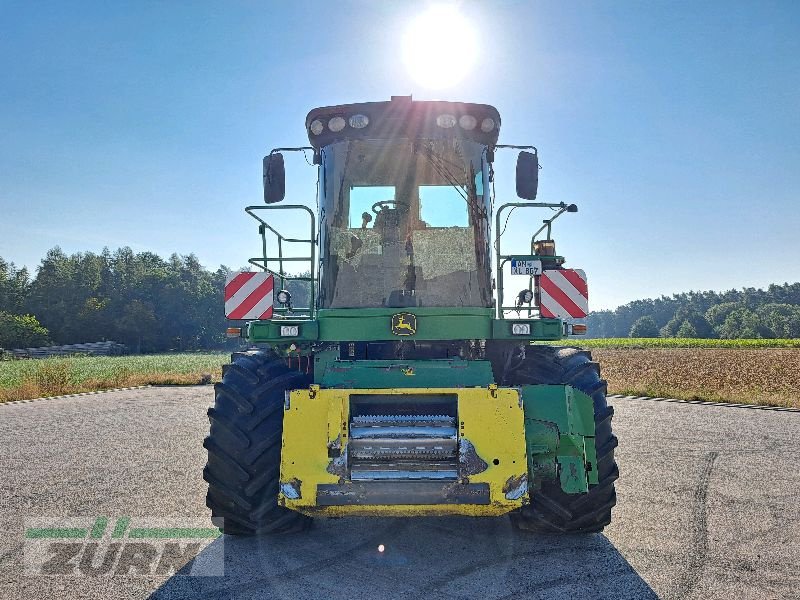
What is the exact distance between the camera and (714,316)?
11006cm

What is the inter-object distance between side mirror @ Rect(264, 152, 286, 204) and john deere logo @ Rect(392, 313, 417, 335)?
133 centimetres

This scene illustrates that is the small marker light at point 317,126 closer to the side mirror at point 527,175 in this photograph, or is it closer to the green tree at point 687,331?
the side mirror at point 527,175

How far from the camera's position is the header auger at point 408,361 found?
3801 millimetres

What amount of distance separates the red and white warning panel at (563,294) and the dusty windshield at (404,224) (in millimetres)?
697

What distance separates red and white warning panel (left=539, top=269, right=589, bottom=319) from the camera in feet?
17.7

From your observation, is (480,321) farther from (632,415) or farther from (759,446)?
(632,415)

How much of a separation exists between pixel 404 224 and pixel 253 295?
4.53ft

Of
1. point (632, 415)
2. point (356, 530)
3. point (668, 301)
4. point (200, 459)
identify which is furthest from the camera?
point (668, 301)

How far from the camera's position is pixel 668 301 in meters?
153

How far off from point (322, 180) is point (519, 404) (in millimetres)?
2416

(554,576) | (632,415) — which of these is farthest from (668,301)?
(554,576)

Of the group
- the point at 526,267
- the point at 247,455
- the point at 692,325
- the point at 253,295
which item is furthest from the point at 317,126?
the point at 692,325

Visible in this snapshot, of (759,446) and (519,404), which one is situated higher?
(519,404)

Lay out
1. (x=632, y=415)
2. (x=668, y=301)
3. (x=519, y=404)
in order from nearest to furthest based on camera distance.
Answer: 1. (x=519, y=404)
2. (x=632, y=415)
3. (x=668, y=301)
